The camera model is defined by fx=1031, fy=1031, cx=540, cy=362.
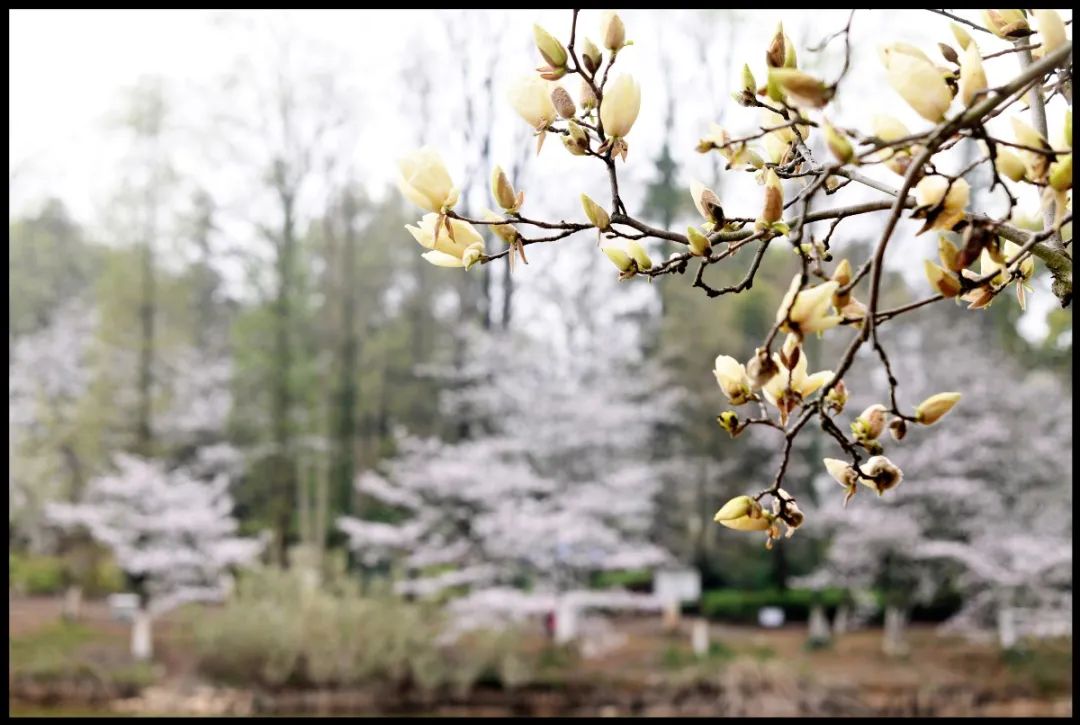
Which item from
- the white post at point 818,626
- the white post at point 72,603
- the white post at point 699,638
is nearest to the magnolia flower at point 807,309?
the white post at point 699,638

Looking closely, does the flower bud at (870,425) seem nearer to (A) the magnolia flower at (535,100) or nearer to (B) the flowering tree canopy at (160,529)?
(A) the magnolia flower at (535,100)

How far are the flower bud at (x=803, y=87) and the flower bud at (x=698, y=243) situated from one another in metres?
0.10

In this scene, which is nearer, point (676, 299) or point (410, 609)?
point (410, 609)

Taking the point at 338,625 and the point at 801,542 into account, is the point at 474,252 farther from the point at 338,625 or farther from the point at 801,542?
the point at 801,542

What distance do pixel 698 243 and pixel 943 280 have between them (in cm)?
10

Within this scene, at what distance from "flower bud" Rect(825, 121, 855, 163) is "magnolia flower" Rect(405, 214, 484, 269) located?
0.56 ft

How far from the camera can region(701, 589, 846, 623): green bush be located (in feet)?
14.1

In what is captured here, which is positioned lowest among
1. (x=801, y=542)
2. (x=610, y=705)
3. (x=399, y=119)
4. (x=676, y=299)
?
(x=610, y=705)

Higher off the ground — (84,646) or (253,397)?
(253,397)

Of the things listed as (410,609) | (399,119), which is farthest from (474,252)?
(399,119)

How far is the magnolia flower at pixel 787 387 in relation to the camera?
0.39m

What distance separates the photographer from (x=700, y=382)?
446cm

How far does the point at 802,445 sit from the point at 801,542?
42 centimetres

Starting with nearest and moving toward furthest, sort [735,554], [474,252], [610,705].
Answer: [474,252], [610,705], [735,554]
